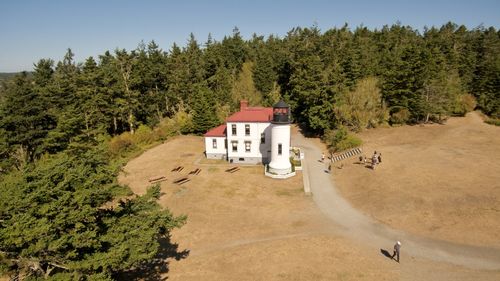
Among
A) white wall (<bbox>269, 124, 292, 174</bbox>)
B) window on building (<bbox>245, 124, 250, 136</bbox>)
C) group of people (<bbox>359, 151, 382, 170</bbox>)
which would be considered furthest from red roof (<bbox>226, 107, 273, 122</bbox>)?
group of people (<bbox>359, 151, 382, 170</bbox>)

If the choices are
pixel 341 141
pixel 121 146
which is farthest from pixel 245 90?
pixel 121 146

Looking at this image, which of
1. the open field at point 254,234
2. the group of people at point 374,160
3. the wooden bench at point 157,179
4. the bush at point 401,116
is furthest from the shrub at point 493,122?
the wooden bench at point 157,179

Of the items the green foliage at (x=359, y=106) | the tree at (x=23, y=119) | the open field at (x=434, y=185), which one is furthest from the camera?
the green foliage at (x=359, y=106)

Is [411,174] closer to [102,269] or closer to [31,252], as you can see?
[102,269]

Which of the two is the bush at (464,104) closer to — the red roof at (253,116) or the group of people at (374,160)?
the group of people at (374,160)

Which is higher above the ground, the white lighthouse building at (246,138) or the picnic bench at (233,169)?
the white lighthouse building at (246,138)

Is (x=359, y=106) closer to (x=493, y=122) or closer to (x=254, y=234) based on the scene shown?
(x=493, y=122)
